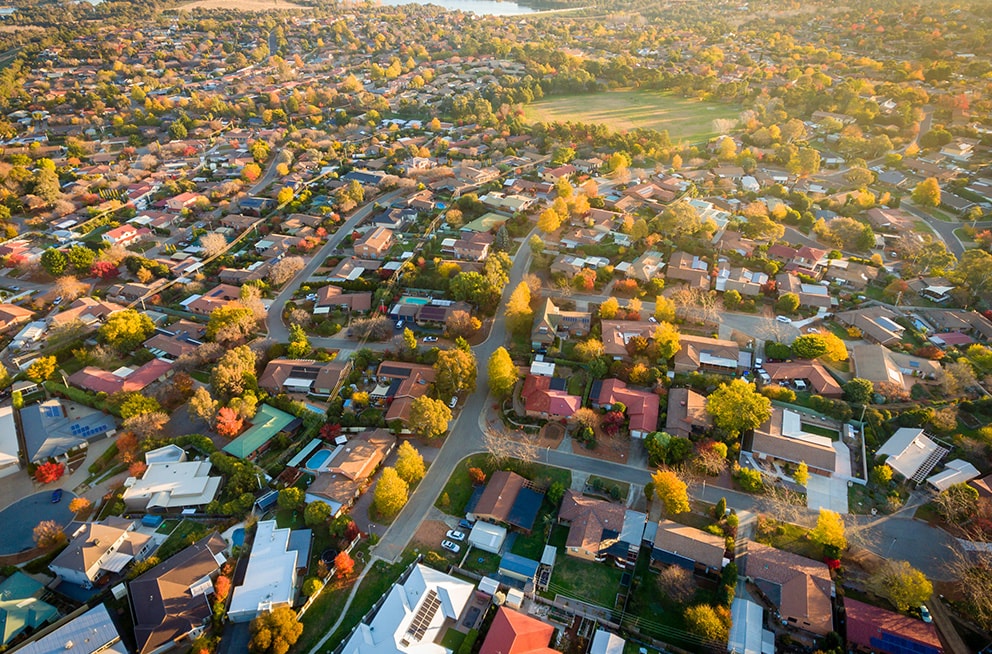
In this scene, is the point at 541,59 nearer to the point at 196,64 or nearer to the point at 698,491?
the point at 196,64

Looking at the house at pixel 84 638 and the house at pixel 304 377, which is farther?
the house at pixel 304 377

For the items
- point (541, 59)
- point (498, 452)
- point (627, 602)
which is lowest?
point (627, 602)

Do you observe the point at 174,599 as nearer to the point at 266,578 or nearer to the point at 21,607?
the point at 266,578

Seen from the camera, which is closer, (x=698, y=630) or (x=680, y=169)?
(x=698, y=630)

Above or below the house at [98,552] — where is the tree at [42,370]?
above

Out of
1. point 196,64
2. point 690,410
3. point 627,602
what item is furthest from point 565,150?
point 196,64

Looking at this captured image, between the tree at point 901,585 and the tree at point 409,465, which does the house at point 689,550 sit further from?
the tree at point 409,465

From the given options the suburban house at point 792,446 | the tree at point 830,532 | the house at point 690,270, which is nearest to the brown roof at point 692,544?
the tree at point 830,532

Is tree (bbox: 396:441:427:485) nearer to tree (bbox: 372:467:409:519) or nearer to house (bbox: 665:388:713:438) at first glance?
tree (bbox: 372:467:409:519)
